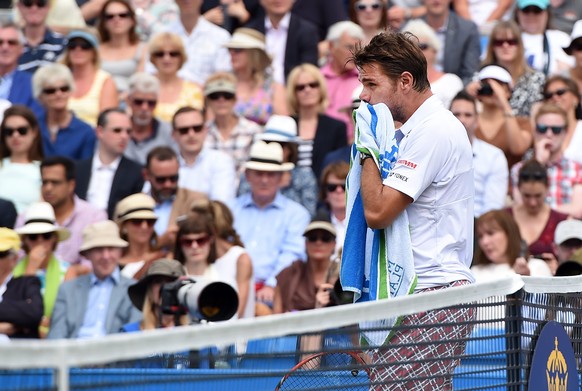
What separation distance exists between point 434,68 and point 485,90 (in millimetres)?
893

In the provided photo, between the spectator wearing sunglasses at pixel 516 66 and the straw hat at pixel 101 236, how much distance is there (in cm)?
358

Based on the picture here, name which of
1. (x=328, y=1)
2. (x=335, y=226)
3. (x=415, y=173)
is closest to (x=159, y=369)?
(x=415, y=173)

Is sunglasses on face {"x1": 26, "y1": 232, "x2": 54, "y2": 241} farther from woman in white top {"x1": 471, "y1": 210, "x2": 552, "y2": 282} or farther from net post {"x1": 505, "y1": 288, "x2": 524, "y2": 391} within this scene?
net post {"x1": 505, "y1": 288, "x2": 524, "y2": 391}

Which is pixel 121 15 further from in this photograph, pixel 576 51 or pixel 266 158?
pixel 576 51

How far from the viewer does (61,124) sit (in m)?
11.1

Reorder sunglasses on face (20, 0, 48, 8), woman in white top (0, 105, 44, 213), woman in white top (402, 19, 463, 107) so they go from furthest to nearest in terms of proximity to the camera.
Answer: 1. sunglasses on face (20, 0, 48, 8)
2. woman in white top (402, 19, 463, 107)
3. woman in white top (0, 105, 44, 213)

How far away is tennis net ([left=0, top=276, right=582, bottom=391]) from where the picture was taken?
3.02 metres

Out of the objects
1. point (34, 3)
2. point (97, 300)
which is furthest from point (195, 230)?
point (34, 3)

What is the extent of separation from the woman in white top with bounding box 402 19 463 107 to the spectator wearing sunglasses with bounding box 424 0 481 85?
0.53 metres

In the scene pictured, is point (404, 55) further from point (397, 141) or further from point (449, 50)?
point (449, 50)

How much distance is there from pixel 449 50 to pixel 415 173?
7.84 m

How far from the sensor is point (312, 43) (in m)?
12.3

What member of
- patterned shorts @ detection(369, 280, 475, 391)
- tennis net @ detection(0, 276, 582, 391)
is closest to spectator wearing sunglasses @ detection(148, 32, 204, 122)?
tennis net @ detection(0, 276, 582, 391)

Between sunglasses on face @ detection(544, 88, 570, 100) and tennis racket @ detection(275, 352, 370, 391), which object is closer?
tennis racket @ detection(275, 352, 370, 391)
